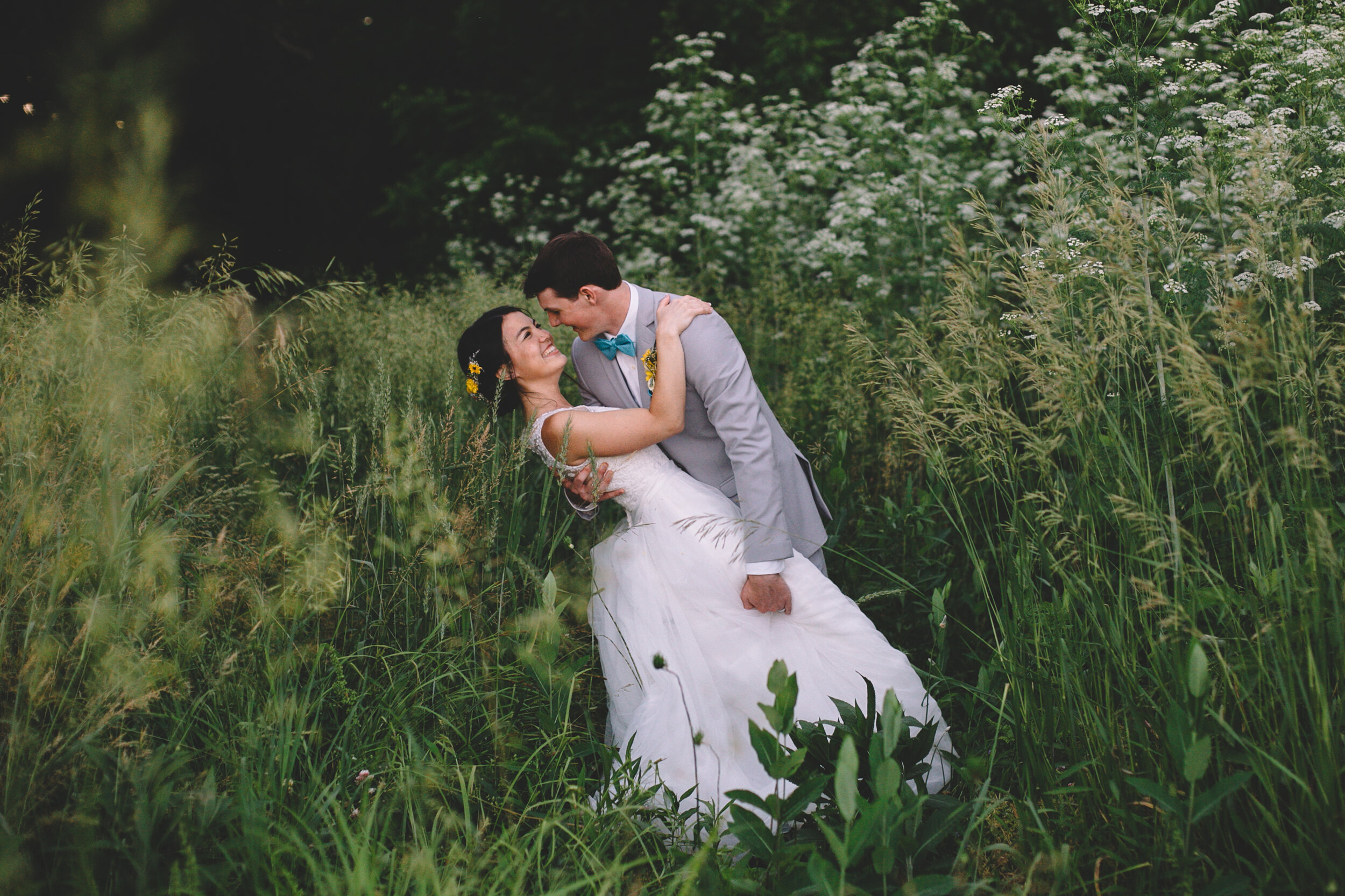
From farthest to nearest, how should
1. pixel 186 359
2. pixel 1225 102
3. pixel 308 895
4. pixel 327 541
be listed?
1. pixel 1225 102
2. pixel 186 359
3. pixel 327 541
4. pixel 308 895

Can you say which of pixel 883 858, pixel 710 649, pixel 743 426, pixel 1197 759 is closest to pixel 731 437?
pixel 743 426

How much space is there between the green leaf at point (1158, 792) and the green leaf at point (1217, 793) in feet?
0.10

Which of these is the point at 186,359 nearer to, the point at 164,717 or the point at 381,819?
the point at 164,717

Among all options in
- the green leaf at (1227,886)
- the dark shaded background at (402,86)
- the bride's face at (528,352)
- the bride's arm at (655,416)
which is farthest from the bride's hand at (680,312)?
the dark shaded background at (402,86)

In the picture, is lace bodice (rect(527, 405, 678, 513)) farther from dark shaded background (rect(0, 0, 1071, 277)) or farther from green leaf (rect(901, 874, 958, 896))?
dark shaded background (rect(0, 0, 1071, 277))

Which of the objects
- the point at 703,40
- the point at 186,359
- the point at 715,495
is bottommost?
the point at 715,495

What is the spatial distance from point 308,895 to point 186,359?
1.92 metres

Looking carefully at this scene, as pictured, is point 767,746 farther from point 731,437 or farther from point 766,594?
point 731,437

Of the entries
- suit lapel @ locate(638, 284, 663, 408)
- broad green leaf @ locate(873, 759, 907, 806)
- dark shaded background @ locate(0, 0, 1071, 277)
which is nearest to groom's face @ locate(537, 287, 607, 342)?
suit lapel @ locate(638, 284, 663, 408)

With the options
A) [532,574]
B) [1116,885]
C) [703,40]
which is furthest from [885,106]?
[1116,885]

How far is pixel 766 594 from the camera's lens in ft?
7.48

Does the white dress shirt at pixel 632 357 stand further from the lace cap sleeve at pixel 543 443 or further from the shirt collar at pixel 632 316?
the lace cap sleeve at pixel 543 443

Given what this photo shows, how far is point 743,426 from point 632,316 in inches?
21.9

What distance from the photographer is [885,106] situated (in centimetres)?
593
